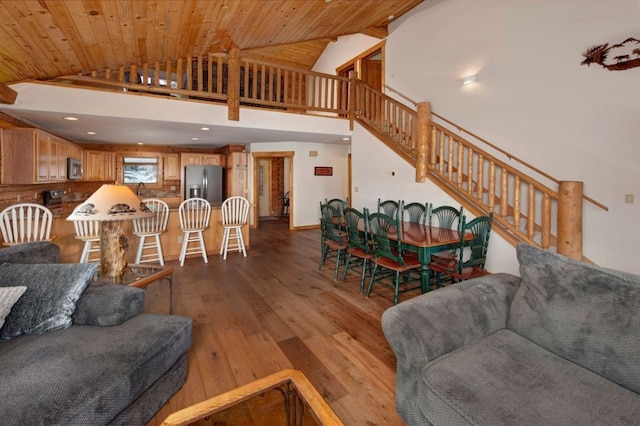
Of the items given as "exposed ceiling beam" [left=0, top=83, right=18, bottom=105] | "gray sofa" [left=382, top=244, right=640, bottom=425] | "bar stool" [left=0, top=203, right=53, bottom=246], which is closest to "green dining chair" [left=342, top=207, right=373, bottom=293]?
"gray sofa" [left=382, top=244, right=640, bottom=425]

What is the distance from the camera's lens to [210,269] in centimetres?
438

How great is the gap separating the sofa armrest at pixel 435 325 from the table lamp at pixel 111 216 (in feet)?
6.43

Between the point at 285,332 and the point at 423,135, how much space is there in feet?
11.2

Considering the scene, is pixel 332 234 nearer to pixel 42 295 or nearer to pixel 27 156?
pixel 42 295

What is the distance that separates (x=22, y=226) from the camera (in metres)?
3.24

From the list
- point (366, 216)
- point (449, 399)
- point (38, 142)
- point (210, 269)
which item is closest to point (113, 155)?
point (38, 142)

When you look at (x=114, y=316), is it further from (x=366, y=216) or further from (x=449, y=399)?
(x=366, y=216)

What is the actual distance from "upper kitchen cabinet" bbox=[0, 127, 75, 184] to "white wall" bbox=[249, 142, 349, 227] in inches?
173

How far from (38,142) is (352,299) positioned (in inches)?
167

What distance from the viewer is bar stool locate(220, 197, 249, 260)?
4.98 metres

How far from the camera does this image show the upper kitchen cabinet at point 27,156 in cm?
331

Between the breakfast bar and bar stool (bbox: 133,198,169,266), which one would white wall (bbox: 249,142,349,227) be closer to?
the breakfast bar

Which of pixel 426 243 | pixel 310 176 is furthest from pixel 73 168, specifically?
pixel 426 243

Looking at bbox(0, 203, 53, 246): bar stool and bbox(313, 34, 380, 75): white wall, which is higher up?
bbox(313, 34, 380, 75): white wall
